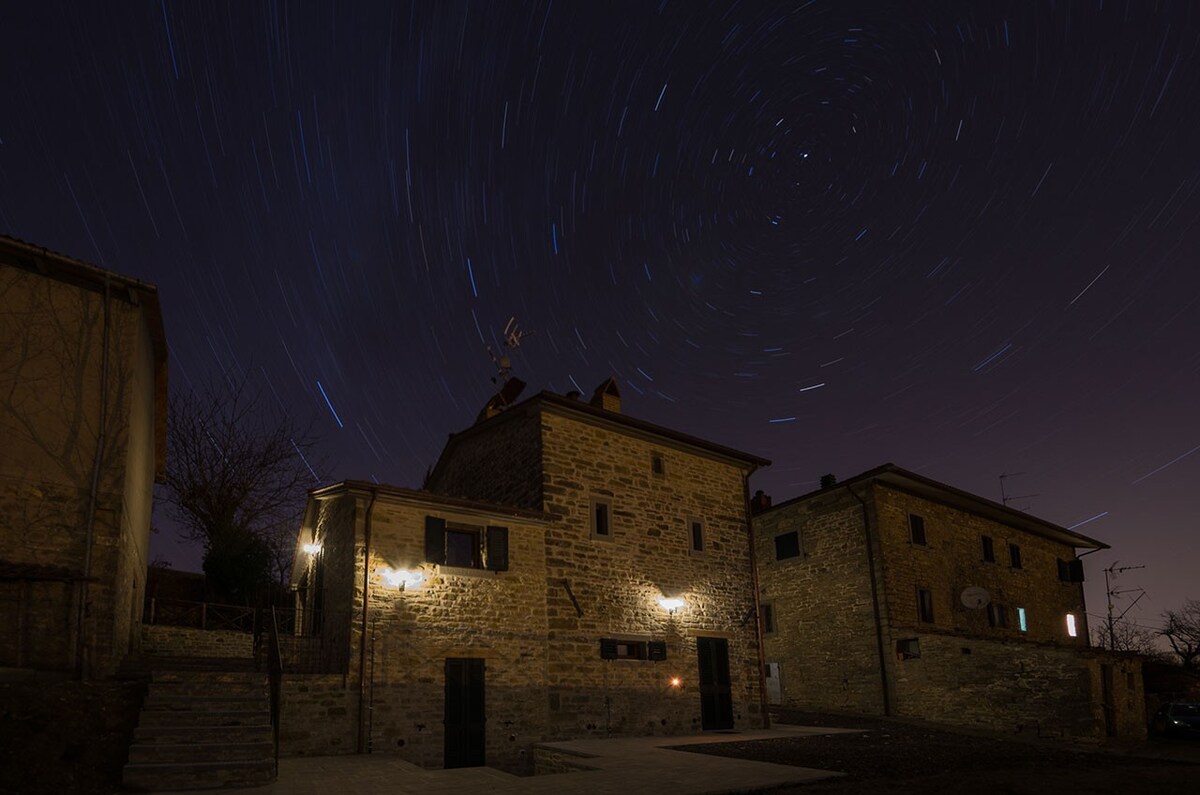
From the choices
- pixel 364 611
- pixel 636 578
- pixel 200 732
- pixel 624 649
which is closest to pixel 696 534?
pixel 636 578

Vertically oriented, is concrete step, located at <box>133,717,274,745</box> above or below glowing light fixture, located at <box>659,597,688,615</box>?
below

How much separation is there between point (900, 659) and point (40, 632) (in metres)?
19.6

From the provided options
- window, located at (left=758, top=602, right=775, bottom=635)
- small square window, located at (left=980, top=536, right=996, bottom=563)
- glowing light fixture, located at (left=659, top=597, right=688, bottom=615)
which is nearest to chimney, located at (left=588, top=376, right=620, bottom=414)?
glowing light fixture, located at (left=659, top=597, right=688, bottom=615)

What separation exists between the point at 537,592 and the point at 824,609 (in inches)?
438

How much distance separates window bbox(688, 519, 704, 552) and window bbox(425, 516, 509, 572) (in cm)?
573

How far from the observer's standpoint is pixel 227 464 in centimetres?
2745

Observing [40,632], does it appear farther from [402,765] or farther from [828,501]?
[828,501]

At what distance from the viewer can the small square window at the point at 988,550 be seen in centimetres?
2733

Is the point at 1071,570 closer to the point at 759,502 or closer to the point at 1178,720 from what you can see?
the point at 1178,720

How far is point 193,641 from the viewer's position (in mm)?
18594

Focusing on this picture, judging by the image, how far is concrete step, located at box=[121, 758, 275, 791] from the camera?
9055 mm

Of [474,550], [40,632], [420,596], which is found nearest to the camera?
[40,632]

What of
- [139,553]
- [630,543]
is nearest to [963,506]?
[630,543]

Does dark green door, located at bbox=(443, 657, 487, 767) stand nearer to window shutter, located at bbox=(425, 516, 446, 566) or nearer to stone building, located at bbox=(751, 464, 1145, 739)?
window shutter, located at bbox=(425, 516, 446, 566)
